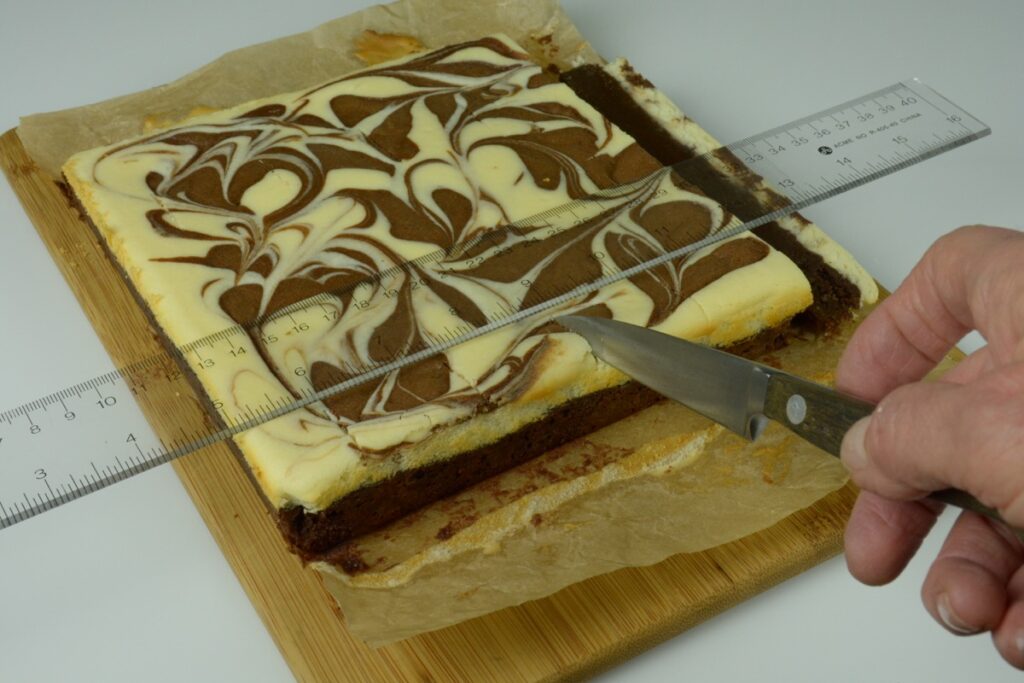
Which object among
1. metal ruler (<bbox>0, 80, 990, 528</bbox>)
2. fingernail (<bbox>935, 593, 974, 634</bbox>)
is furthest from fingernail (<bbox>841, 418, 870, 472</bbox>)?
metal ruler (<bbox>0, 80, 990, 528</bbox>)

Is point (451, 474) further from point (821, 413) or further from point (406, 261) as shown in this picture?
point (821, 413)

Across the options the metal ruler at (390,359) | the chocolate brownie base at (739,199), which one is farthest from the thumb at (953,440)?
the chocolate brownie base at (739,199)

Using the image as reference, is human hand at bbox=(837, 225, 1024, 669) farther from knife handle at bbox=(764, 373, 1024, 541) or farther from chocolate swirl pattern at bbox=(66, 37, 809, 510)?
chocolate swirl pattern at bbox=(66, 37, 809, 510)

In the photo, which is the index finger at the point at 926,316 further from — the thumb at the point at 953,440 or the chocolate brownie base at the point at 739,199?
the chocolate brownie base at the point at 739,199

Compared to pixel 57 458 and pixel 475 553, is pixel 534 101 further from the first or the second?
pixel 57 458

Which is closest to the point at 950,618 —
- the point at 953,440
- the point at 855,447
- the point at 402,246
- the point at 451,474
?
the point at 855,447
